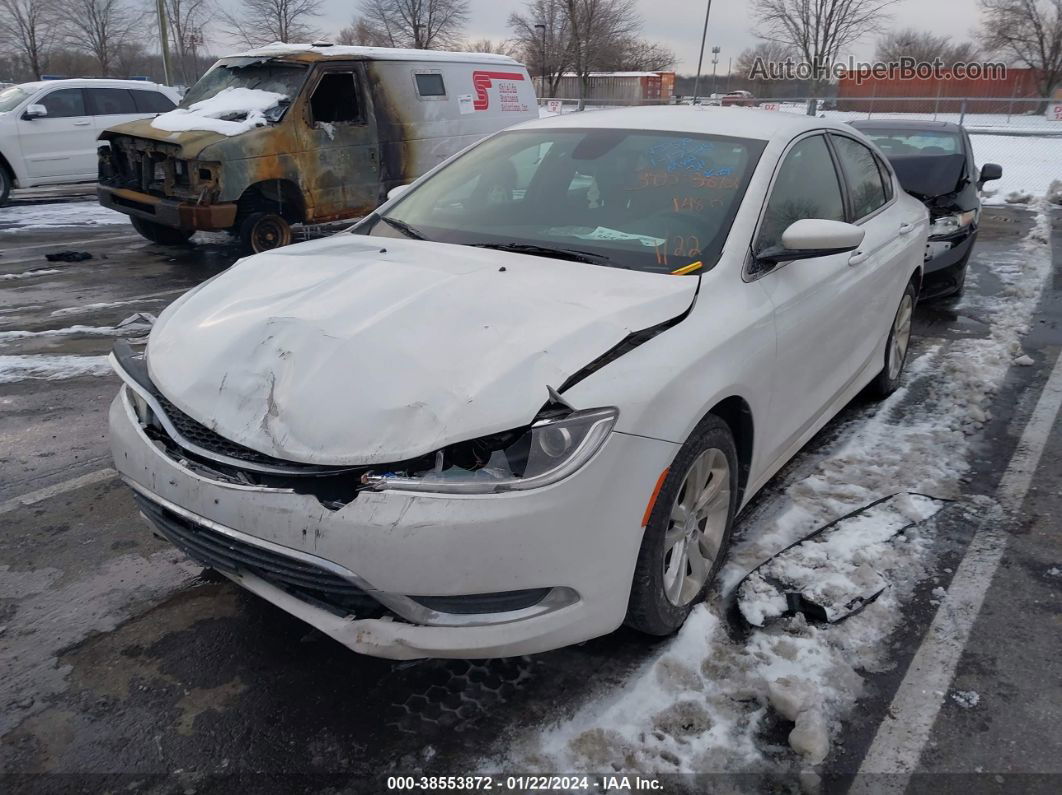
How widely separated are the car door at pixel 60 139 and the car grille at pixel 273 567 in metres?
13.2

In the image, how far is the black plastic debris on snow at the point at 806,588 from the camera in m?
2.85

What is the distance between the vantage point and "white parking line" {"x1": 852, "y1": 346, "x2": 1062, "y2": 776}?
2264 millimetres

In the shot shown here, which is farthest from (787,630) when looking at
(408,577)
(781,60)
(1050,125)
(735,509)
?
(781,60)

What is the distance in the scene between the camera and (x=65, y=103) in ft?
43.3

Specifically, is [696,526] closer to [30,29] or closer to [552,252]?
[552,252]

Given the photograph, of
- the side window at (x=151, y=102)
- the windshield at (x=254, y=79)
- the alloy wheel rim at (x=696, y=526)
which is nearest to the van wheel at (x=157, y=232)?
the windshield at (x=254, y=79)

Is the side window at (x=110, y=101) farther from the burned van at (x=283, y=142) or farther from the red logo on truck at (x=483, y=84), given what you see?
the red logo on truck at (x=483, y=84)

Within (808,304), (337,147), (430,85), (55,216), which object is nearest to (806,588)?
(808,304)

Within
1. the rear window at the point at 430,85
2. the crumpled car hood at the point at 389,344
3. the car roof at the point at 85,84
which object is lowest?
the crumpled car hood at the point at 389,344

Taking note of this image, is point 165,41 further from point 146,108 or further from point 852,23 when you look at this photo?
point 852,23

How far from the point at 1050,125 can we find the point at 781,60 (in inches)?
870

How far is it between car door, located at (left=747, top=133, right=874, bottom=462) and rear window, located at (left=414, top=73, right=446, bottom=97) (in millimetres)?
7150

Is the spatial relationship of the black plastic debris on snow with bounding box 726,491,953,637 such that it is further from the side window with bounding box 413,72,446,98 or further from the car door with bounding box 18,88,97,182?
the car door with bounding box 18,88,97,182

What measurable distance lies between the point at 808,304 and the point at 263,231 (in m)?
7.16
